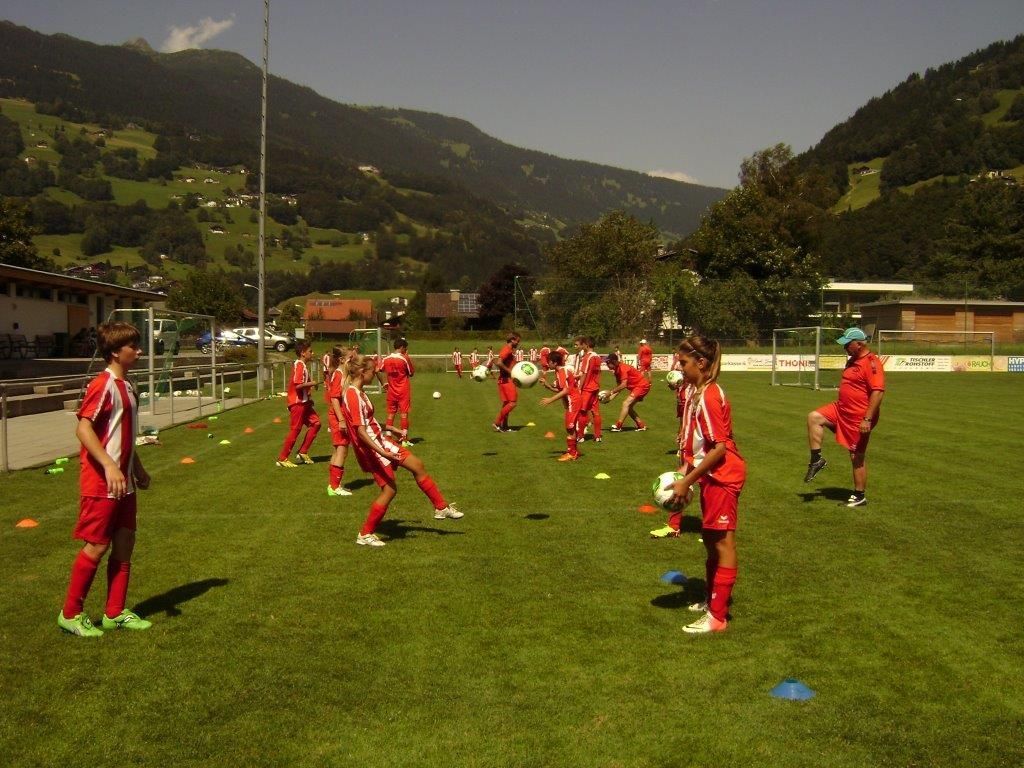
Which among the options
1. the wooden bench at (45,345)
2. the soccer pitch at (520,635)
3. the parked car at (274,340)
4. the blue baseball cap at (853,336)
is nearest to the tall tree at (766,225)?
the parked car at (274,340)

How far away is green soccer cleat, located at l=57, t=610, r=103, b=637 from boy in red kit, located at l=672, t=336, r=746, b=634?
4.10m

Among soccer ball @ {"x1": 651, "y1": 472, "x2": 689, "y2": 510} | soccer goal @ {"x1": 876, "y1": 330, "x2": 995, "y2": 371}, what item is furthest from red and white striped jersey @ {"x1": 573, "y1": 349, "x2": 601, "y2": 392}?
soccer goal @ {"x1": 876, "y1": 330, "x2": 995, "y2": 371}

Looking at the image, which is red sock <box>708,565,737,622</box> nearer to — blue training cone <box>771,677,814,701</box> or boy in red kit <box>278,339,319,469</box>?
blue training cone <box>771,677,814,701</box>

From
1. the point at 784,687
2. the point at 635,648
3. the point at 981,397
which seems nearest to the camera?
the point at 784,687

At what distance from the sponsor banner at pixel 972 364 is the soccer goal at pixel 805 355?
582 centimetres

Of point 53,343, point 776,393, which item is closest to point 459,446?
point 776,393

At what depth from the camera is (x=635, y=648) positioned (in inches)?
234

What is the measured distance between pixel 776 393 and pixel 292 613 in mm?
26961

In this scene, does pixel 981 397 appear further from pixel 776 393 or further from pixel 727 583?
pixel 727 583

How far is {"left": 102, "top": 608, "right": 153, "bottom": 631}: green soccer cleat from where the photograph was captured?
6285 mm

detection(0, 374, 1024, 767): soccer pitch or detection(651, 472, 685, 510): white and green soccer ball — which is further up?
detection(651, 472, 685, 510): white and green soccer ball

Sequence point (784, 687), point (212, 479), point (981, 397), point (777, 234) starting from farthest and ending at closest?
point (777, 234) < point (981, 397) < point (212, 479) < point (784, 687)

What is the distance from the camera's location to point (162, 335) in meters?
26.2

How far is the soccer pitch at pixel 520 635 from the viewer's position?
4605mm
